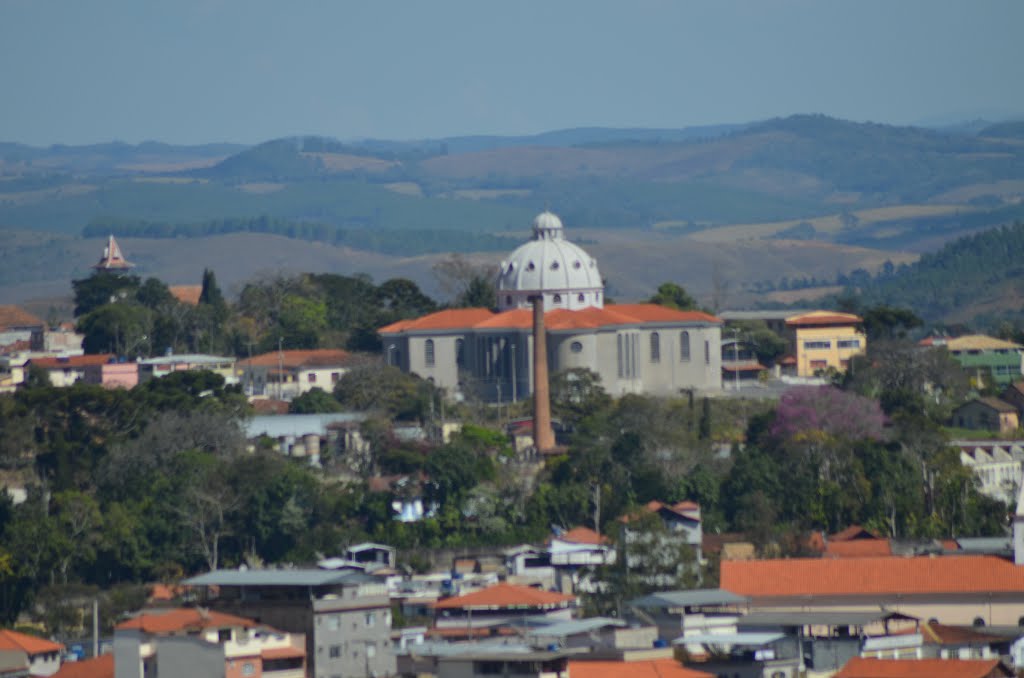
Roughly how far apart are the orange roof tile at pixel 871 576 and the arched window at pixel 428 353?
41.0m

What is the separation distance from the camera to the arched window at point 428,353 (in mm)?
100938

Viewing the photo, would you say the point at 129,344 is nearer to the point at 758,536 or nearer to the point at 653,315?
the point at 653,315

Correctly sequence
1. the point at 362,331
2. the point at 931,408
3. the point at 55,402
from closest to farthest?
1. the point at 55,402
2. the point at 931,408
3. the point at 362,331

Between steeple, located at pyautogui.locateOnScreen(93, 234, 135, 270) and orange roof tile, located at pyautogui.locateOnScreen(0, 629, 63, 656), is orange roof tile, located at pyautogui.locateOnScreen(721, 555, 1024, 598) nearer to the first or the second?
orange roof tile, located at pyautogui.locateOnScreen(0, 629, 63, 656)

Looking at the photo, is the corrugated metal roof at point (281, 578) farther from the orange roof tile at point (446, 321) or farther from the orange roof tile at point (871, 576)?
the orange roof tile at point (446, 321)

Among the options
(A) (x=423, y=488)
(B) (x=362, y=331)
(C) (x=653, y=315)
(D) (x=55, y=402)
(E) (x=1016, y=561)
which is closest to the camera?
(E) (x=1016, y=561)

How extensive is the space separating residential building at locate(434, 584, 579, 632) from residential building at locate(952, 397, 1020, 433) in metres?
35.4

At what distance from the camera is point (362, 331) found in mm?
108000

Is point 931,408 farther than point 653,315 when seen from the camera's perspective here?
No

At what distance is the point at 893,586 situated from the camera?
194 ft

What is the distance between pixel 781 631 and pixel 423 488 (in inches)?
1056

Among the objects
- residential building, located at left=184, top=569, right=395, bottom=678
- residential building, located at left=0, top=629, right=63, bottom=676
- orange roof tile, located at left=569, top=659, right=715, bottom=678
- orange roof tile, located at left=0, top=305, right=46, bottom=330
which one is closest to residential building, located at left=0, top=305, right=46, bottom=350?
orange roof tile, located at left=0, top=305, right=46, bottom=330

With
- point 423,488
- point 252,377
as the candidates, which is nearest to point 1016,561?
point 423,488

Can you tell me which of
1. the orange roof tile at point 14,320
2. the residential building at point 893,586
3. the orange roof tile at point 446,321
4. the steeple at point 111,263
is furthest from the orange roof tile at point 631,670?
the steeple at point 111,263
